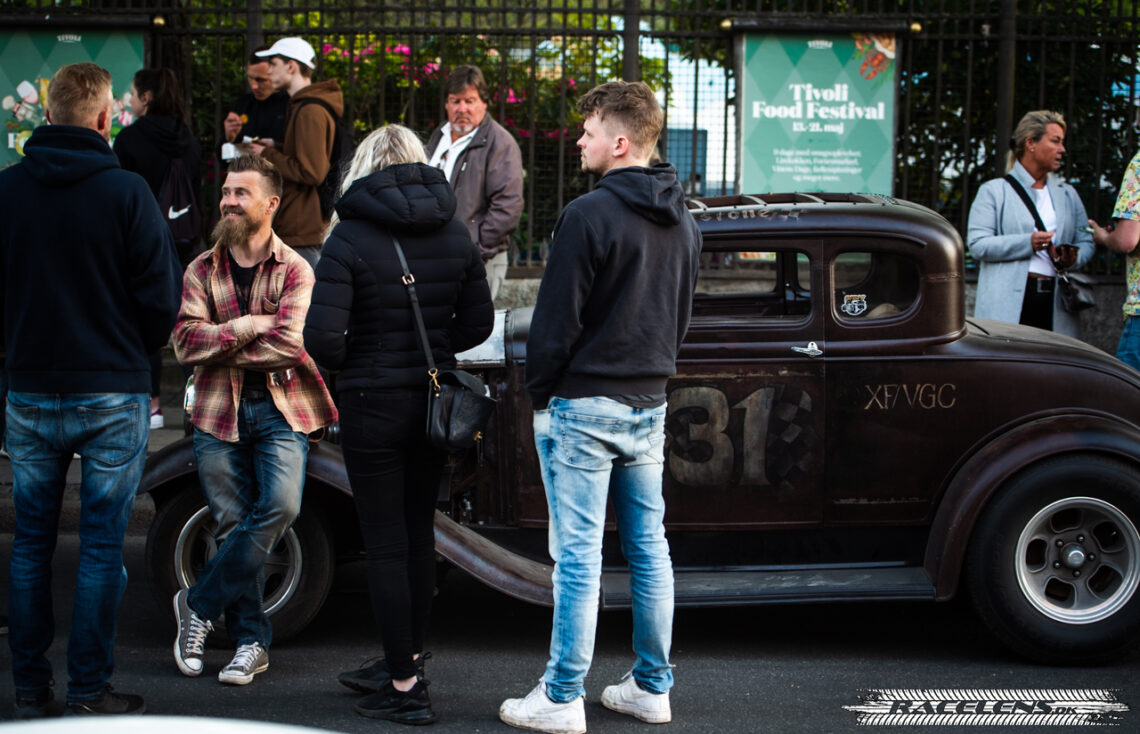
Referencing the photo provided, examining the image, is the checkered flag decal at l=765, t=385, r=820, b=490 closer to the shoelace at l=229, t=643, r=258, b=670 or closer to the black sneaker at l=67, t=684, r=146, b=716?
the shoelace at l=229, t=643, r=258, b=670

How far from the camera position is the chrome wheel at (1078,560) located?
479cm

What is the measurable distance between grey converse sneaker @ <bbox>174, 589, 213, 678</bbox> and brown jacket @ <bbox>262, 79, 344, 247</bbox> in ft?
9.87

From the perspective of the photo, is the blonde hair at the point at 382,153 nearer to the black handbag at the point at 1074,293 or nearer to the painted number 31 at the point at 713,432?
the painted number 31 at the point at 713,432

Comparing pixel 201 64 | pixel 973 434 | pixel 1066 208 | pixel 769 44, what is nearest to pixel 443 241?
pixel 973 434

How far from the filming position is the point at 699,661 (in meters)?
4.90

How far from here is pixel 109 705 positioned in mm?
4113

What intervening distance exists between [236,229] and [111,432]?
94 centimetres

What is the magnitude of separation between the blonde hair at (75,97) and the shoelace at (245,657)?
1.95m

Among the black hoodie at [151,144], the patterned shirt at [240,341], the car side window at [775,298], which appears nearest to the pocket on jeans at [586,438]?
the patterned shirt at [240,341]

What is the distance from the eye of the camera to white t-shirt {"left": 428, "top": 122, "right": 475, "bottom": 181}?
7.31 metres

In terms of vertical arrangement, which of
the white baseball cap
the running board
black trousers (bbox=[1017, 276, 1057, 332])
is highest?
the white baseball cap

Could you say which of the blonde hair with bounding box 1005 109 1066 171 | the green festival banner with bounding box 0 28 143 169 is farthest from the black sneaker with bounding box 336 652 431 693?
the green festival banner with bounding box 0 28 143 169

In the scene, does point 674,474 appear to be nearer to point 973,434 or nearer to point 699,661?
point 699,661

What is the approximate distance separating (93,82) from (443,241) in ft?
4.10
